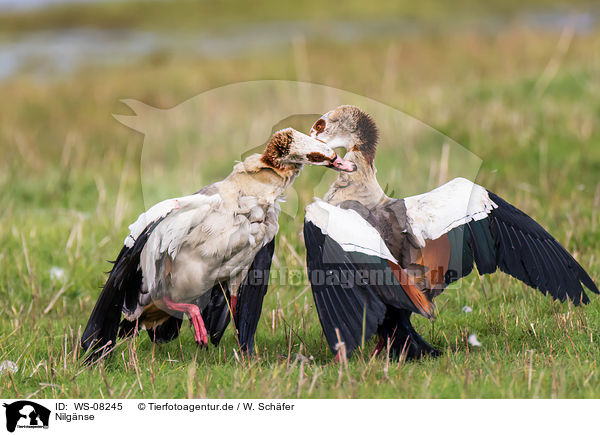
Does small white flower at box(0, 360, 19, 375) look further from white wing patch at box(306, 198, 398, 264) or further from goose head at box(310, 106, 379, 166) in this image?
goose head at box(310, 106, 379, 166)

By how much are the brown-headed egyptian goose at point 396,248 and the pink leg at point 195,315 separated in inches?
32.8

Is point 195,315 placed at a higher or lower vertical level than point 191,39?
lower

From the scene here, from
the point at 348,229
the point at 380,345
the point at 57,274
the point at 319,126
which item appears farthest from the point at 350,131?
the point at 57,274

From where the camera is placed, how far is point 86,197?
8195 mm

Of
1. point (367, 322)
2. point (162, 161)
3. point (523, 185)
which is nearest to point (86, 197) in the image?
point (162, 161)

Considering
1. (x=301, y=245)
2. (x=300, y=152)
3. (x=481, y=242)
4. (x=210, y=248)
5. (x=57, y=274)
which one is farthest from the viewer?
(x=301, y=245)

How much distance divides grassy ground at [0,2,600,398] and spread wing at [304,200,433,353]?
25 centimetres

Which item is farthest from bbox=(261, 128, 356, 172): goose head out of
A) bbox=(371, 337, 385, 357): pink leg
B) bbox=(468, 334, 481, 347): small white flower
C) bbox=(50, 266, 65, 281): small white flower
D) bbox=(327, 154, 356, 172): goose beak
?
bbox=(50, 266, 65, 281): small white flower

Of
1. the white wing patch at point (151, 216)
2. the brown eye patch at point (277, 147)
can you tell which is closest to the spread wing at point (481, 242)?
the brown eye patch at point (277, 147)

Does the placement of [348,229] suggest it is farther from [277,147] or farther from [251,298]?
[251,298]

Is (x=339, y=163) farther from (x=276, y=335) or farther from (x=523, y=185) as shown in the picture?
(x=523, y=185)

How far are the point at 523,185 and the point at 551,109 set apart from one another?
235 centimetres
